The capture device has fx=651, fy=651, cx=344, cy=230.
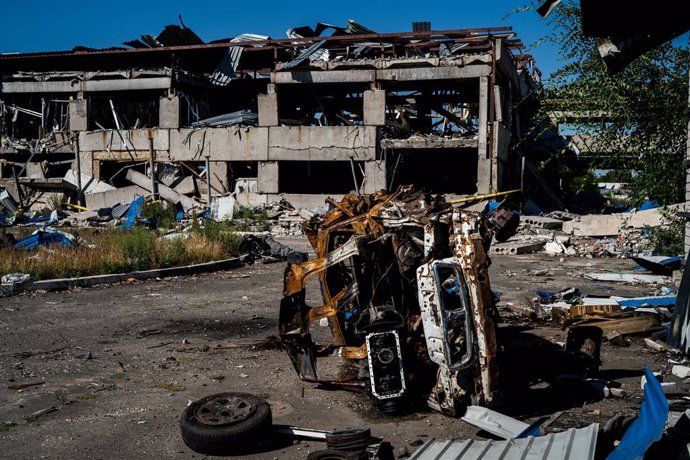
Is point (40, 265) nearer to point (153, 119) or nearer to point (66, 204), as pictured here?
point (66, 204)

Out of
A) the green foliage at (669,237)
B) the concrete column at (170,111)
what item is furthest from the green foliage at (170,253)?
the concrete column at (170,111)

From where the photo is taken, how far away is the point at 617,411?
17.6 ft

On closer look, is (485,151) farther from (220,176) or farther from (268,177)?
(220,176)

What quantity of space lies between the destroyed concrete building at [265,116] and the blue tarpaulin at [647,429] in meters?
22.2

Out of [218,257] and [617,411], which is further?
[218,257]

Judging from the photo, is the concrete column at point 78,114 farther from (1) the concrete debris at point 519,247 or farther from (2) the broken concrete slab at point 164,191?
(1) the concrete debris at point 519,247

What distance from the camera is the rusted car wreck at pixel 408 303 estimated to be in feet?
16.5

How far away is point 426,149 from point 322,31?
824 centimetres

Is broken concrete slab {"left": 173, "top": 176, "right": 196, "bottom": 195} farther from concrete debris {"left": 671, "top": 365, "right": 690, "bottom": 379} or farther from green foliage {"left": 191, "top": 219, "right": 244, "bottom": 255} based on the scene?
concrete debris {"left": 671, "top": 365, "right": 690, "bottom": 379}

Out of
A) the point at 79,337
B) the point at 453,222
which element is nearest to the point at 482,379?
the point at 453,222

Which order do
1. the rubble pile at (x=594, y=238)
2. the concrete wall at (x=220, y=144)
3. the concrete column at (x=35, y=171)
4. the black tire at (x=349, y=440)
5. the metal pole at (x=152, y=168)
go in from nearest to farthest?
the black tire at (x=349, y=440), the rubble pile at (x=594, y=238), the concrete wall at (x=220, y=144), the metal pole at (x=152, y=168), the concrete column at (x=35, y=171)

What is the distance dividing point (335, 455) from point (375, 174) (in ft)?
73.8

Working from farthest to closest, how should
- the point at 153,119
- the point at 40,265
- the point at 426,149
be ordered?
1. the point at 153,119
2. the point at 426,149
3. the point at 40,265

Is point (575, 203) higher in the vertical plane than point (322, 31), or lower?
lower
